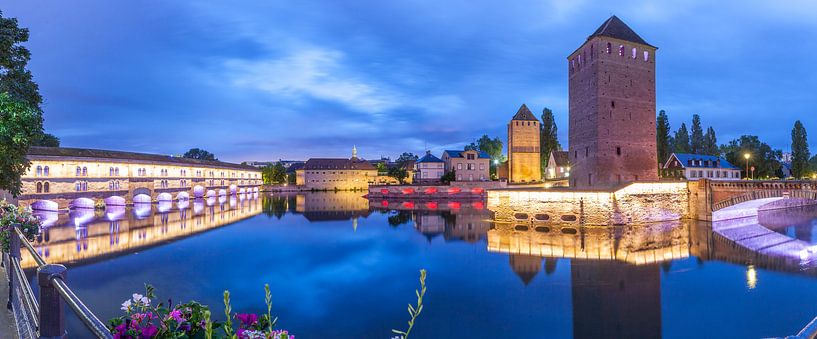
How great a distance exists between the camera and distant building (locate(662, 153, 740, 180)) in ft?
139

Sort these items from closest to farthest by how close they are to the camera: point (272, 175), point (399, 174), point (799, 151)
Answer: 1. point (799, 151)
2. point (399, 174)
3. point (272, 175)

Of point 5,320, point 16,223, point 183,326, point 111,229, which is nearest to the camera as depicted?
point 183,326

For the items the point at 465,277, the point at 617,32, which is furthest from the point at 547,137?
the point at 465,277

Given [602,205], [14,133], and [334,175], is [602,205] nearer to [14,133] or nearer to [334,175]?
[14,133]

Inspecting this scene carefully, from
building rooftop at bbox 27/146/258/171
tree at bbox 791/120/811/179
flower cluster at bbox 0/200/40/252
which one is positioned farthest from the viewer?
tree at bbox 791/120/811/179

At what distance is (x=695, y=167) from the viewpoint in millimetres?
42844

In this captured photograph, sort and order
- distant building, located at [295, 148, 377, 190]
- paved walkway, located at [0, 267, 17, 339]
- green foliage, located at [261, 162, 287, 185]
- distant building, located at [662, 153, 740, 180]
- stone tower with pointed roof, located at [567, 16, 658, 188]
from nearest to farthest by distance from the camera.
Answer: paved walkway, located at [0, 267, 17, 339]
stone tower with pointed roof, located at [567, 16, 658, 188]
distant building, located at [662, 153, 740, 180]
distant building, located at [295, 148, 377, 190]
green foliage, located at [261, 162, 287, 185]

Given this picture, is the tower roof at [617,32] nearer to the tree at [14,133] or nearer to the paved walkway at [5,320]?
the tree at [14,133]

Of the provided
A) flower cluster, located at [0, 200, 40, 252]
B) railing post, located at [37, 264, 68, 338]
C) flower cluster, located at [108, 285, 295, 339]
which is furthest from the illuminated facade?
flower cluster, located at [108, 285, 295, 339]

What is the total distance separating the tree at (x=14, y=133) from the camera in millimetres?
7148

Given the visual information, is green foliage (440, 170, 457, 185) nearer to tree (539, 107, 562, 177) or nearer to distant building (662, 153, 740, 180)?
tree (539, 107, 562, 177)

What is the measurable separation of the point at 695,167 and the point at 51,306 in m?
52.5

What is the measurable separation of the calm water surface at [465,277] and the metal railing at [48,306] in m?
4.71

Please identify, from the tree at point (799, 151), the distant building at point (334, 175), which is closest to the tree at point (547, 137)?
the tree at point (799, 151)
